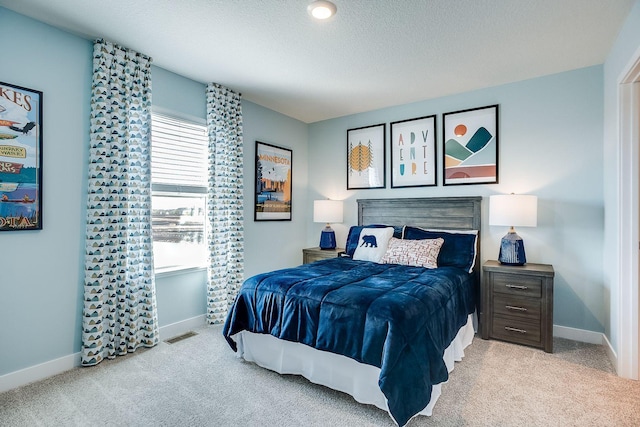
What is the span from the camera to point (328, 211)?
4477 mm

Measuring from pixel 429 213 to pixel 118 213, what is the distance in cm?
328

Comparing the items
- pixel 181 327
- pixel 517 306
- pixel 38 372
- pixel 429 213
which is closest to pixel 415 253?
pixel 429 213

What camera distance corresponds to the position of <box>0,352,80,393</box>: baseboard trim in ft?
7.39

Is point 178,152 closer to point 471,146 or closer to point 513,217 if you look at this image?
point 471,146

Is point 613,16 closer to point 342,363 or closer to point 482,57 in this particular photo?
point 482,57

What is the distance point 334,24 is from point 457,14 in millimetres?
878

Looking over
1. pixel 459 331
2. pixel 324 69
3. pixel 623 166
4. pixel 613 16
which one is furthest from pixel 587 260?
pixel 324 69

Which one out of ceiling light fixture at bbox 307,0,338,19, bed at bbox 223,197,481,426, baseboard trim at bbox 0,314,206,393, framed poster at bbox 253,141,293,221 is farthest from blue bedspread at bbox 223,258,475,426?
ceiling light fixture at bbox 307,0,338,19

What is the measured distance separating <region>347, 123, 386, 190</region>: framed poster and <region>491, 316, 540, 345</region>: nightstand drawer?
2.11 m

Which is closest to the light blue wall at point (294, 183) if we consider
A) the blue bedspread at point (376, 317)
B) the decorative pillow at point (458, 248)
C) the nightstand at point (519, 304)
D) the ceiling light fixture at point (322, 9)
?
the decorative pillow at point (458, 248)

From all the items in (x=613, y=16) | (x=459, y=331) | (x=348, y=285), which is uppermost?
(x=613, y=16)

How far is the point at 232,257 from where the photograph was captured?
3.76 m

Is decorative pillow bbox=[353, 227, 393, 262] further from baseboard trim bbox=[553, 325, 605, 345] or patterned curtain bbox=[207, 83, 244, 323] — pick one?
baseboard trim bbox=[553, 325, 605, 345]

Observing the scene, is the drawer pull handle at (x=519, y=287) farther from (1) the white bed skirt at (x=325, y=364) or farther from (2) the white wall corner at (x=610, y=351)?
(2) the white wall corner at (x=610, y=351)
